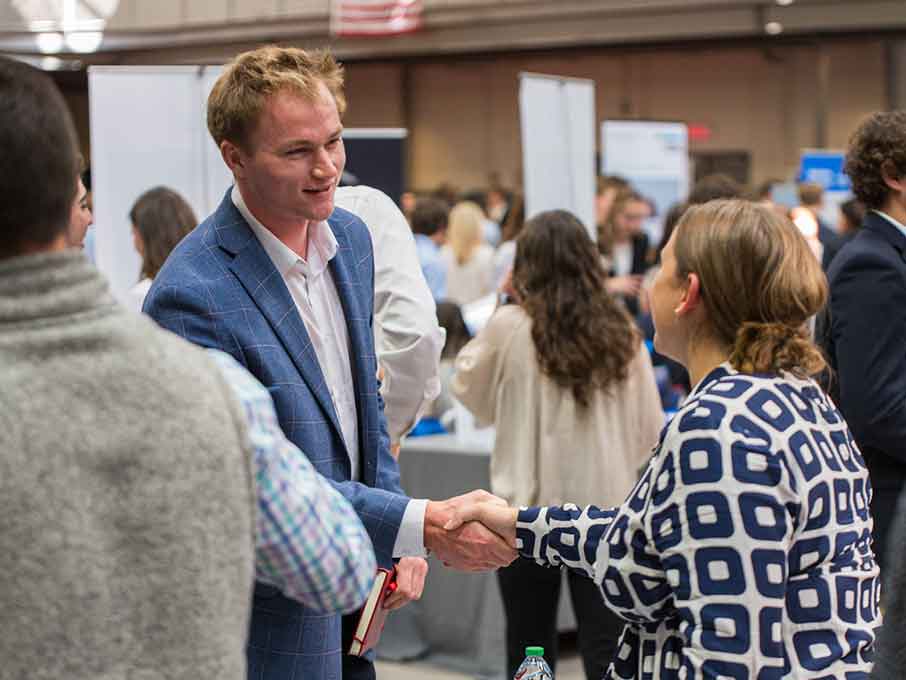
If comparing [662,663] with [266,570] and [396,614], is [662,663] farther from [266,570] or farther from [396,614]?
[396,614]

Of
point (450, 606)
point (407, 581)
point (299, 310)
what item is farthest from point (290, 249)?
point (450, 606)

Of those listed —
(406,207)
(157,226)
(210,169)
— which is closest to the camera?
(157,226)

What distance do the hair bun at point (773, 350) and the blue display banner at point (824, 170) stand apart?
1093 centimetres

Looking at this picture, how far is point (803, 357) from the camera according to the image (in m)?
1.99

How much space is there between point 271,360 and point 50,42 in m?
17.1

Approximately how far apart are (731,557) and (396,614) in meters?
3.89

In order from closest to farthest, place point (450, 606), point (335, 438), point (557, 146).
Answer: point (335, 438), point (450, 606), point (557, 146)

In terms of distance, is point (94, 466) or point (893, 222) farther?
point (893, 222)

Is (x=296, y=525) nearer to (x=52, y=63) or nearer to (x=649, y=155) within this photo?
(x=649, y=155)

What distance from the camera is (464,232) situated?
10609 millimetres

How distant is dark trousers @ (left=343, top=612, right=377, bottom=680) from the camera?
2.51 m

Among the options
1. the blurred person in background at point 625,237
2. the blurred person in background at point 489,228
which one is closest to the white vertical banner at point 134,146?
the blurred person in background at point 625,237

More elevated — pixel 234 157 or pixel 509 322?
pixel 234 157

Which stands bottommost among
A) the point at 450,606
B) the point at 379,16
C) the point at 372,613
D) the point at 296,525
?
the point at 450,606
